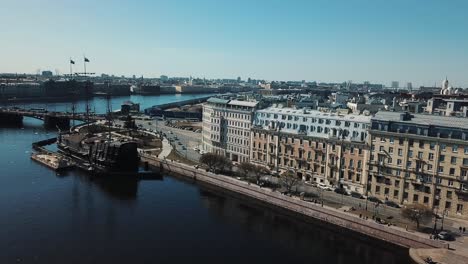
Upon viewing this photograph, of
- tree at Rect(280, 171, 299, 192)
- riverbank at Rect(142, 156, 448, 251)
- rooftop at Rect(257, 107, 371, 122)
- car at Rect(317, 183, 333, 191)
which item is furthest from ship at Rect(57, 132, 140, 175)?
car at Rect(317, 183, 333, 191)

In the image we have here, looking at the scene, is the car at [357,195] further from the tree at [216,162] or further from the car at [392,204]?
the tree at [216,162]

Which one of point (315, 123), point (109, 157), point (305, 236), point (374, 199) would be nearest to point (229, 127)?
point (315, 123)

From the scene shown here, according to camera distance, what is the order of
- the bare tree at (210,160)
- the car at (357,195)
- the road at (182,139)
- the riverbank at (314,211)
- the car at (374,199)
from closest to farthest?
1. the riverbank at (314,211)
2. the car at (374,199)
3. the car at (357,195)
4. the bare tree at (210,160)
5. the road at (182,139)

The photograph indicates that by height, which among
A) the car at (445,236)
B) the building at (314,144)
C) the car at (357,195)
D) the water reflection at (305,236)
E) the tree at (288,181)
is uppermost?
the building at (314,144)

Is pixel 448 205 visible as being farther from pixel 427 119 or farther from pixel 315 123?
pixel 315 123

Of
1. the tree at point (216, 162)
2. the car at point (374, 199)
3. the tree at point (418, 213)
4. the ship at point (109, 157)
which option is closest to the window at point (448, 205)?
the tree at point (418, 213)

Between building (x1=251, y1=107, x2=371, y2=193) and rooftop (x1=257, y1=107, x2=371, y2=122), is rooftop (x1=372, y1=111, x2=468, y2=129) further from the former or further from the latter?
rooftop (x1=257, y1=107, x2=371, y2=122)
